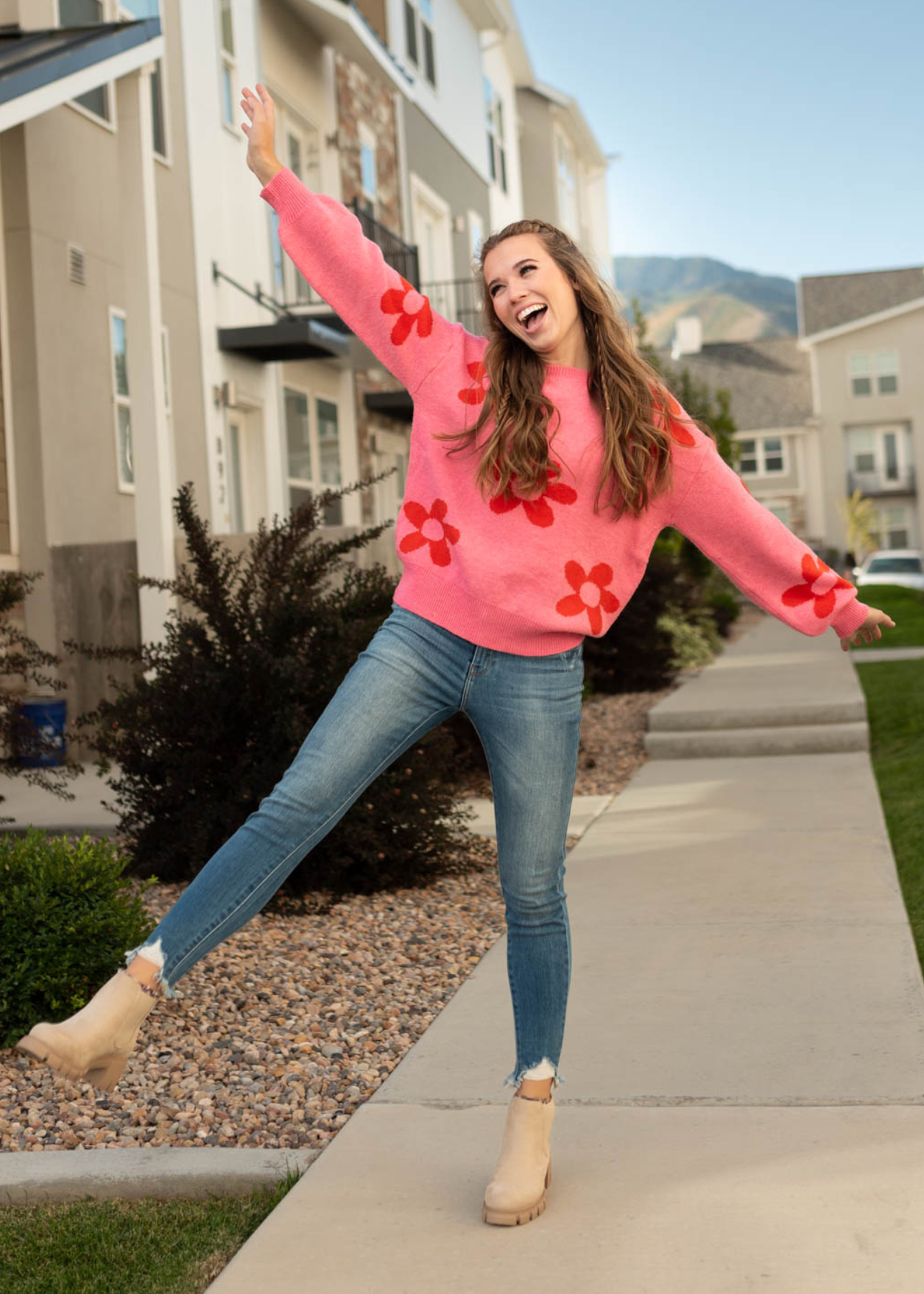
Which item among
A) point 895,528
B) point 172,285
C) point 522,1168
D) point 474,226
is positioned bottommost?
point 522,1168

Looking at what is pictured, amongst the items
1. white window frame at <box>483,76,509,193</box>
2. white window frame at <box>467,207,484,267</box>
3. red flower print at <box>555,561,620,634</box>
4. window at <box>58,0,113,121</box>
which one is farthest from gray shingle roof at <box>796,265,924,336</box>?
red flower print at <box>555,561,620,634</box>

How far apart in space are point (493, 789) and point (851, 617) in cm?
82

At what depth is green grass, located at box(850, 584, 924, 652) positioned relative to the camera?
16031 mm

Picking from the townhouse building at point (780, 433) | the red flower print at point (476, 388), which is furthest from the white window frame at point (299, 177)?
the townhouse building at point (780, 433)

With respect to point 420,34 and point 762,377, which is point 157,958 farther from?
point 762,377

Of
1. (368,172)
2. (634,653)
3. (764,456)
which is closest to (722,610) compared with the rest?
(368,172)

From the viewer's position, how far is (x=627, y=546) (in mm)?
2670

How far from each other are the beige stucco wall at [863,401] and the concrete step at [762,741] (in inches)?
1601

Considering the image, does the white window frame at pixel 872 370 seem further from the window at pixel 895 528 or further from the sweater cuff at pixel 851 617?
the sweater cuff at pixel 851 617

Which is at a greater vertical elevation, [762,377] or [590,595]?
[762,377]

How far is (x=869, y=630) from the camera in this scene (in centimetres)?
286

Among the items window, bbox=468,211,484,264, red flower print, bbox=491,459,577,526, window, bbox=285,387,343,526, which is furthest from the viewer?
window, bbox=468,211,484,264

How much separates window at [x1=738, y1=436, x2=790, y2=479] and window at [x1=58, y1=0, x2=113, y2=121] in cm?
4022

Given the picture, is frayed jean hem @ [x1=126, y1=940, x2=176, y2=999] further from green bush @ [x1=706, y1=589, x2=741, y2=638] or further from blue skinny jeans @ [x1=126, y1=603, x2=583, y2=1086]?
green bush @ [x1=706, y1=589, x2=741, y2=638]
